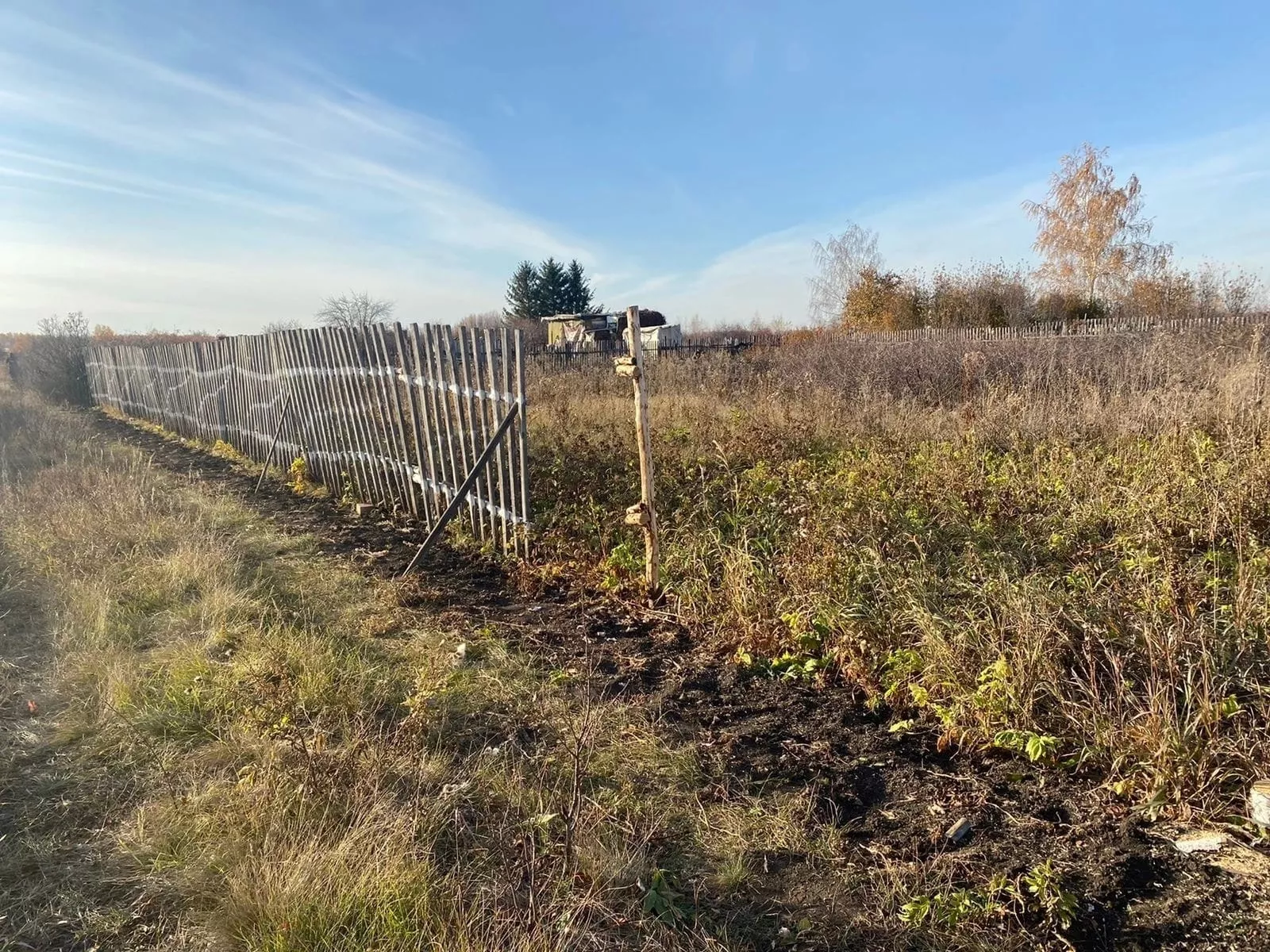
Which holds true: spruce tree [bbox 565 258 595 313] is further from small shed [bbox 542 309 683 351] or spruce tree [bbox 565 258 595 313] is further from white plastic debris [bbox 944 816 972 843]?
white plastic debris [bbox 944 816 972 843]

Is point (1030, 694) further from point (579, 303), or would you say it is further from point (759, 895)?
point (579, 303)

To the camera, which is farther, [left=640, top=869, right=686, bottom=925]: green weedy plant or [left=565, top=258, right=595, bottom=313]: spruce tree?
[left=565, top=258, right=595, bottom=313]: spruce tree

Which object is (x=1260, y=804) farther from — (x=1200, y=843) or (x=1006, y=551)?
(x=1006, y=551)

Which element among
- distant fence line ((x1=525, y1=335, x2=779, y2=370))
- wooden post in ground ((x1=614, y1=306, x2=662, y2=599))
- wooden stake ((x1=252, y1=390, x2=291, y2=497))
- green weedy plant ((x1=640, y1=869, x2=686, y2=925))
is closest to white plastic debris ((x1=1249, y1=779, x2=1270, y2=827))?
green weedy plant ((x1=640, y1=869, x2=686, y2=925))

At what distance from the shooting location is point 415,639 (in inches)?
163

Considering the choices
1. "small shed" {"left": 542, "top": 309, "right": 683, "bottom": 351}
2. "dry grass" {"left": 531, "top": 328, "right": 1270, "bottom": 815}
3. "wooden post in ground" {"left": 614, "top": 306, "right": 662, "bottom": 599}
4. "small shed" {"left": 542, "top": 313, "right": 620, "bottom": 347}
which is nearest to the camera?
"dry grass" {"left": 531, "top": 328, "right": 1270, "bottom": 815}

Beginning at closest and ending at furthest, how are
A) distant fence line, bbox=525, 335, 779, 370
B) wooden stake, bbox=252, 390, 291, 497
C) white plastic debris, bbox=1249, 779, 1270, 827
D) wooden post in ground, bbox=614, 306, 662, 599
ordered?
1. white plastic debris, bbox=1249, 779, 1270, 827
2. wooden post in ground, bbox=614, 306, 662, 599
3. wooden stake, bbox=252, 390, 291, 497
4. distant fence line, bbox=525, 335, 779, 370

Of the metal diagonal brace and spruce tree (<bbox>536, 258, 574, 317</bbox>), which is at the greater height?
spruce tree (<bbox>536, 258, 574, 317</bbox>)

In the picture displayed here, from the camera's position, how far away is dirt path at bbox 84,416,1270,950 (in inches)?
79.0

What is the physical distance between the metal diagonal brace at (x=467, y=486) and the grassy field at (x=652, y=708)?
575 mm

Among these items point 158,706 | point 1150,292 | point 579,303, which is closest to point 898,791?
point 158,706

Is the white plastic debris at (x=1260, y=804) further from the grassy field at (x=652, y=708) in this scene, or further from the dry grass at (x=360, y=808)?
the dry grass at (x=360, y=808)

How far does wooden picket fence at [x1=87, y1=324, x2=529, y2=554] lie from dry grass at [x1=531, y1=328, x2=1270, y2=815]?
0.57 meters

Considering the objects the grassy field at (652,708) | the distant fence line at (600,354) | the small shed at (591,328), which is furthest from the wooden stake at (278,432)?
the small shed at (591,328)
